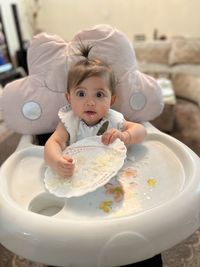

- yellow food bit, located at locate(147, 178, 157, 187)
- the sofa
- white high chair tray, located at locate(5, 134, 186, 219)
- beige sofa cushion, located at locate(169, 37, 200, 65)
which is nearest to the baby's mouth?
white high chair tray, located at locate(5, 134, 186, 219)

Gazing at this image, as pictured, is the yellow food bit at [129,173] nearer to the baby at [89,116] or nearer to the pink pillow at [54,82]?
the baby at [89,116]

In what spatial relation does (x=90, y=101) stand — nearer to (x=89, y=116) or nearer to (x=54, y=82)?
(x=89, y=116)

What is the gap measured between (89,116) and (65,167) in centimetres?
18

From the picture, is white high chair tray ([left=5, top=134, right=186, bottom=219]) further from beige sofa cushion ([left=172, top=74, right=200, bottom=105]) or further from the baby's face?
beige sofa cushion ([left=172, top=74, right=200, bottom=105])

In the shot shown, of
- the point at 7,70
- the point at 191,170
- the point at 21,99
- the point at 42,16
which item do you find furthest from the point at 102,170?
the point at 42,16

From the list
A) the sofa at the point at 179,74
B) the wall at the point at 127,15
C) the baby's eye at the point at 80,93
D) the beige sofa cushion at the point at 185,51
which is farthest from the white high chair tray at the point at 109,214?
the wall at the point at 127,15

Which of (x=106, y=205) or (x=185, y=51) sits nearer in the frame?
(x=106, y=205)

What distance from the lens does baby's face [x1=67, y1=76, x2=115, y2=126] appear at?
0.81m

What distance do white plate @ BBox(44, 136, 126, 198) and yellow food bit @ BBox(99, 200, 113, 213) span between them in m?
0.04

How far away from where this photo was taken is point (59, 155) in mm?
765

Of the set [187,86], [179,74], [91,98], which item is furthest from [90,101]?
[179,74]

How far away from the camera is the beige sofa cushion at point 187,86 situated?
215 cm

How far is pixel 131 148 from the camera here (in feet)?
2.97

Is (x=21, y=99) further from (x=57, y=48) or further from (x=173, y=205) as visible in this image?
(x=173, y=205)
